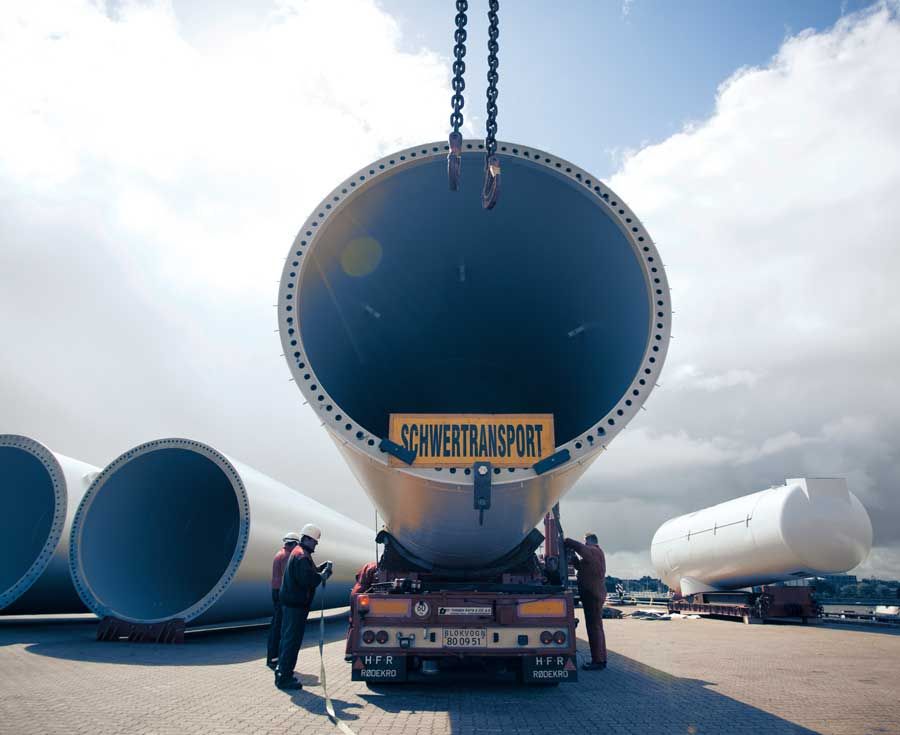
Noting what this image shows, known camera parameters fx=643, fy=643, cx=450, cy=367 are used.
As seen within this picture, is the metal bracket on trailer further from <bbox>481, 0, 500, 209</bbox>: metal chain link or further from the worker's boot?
the worker's boot

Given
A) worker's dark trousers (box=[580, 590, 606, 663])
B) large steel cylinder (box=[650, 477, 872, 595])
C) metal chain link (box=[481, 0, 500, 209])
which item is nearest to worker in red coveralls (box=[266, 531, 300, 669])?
worker's dark trousers (box=[580, 590, 606, 663])

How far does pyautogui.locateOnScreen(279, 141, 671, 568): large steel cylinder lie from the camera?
413cm

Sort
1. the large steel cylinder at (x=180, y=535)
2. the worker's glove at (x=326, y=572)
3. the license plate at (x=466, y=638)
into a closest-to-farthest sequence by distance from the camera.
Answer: the license plate at (x=466, y=638) < the worker's glove at (x=326, y=572) < the large steel cylinder at (x=180, y=535)

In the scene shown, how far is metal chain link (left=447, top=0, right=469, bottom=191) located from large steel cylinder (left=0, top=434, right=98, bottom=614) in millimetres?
8951

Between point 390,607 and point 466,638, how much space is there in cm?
63

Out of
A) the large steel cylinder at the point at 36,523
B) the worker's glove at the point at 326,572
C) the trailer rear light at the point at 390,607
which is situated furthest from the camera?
the large steel cylinder at the point at 36,523

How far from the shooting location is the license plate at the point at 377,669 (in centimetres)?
507

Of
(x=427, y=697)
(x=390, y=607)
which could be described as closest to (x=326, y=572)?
(x=390, y=607)

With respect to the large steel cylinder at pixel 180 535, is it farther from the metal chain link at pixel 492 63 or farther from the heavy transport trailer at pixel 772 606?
the heavy transport trailer at pixel 772 606

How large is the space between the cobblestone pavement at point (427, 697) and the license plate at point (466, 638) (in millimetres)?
426

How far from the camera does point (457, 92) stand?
14.3 ft

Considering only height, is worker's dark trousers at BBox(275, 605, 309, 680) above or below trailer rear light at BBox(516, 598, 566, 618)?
below

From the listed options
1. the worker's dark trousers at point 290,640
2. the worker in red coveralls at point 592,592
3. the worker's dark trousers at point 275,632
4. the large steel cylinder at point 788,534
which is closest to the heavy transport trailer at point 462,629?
the worker's dark trousers at point 290,640

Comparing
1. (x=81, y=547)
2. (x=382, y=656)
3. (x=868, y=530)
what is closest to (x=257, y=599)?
(x=81, y=547)
